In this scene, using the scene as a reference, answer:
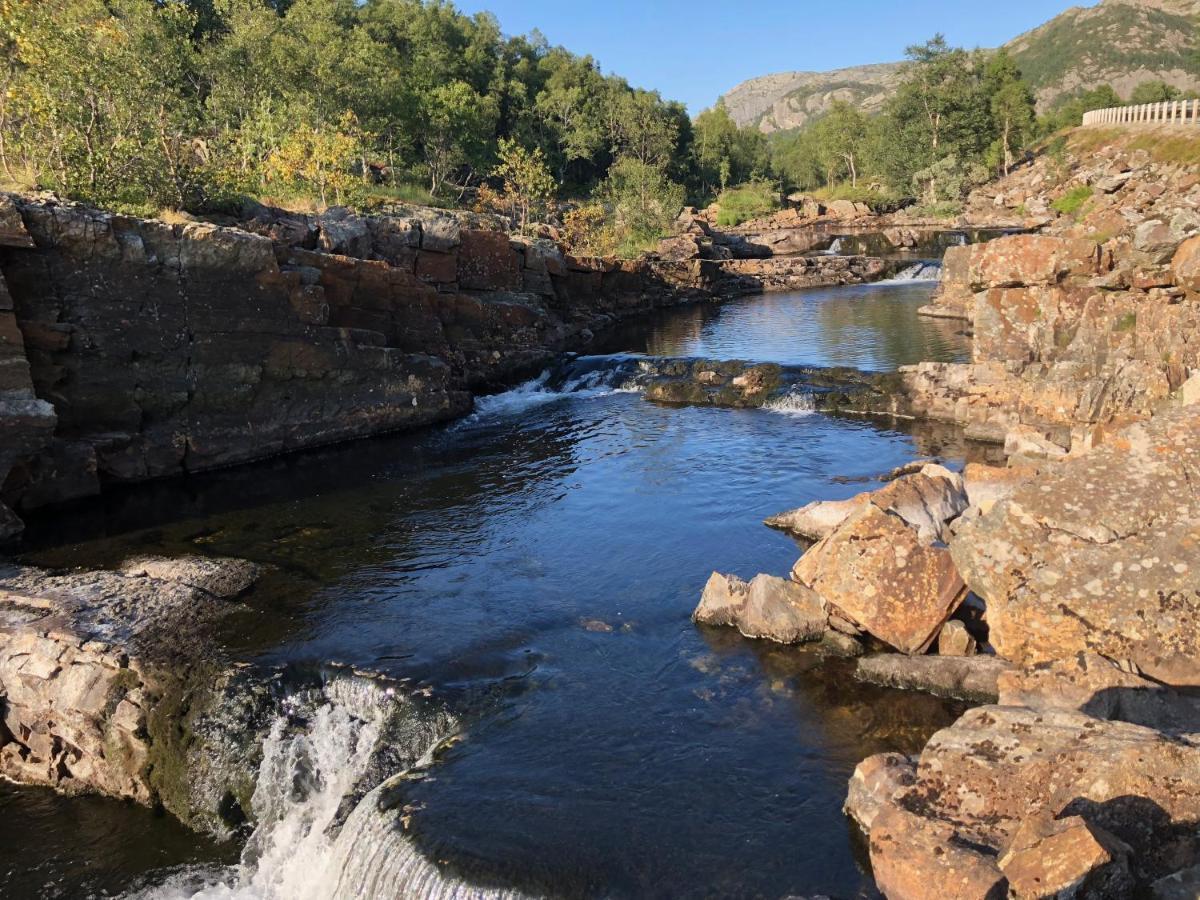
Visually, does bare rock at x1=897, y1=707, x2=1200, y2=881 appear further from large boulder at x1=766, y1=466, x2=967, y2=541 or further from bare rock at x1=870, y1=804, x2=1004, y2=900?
large boulder at x1=766, y1=466, x2=967, y2=541

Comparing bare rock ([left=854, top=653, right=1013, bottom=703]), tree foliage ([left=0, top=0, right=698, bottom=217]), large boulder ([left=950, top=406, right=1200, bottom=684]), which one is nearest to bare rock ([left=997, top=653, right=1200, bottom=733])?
large boulder ([left=950, top=406, right=1200, bottom=684])

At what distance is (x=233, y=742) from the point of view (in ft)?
37.8

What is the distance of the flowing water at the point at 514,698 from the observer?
9.04 metres

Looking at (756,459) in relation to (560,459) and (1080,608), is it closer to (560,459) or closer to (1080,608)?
(560,459)

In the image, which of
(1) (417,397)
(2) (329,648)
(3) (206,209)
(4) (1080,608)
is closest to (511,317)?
(1) (417,397)

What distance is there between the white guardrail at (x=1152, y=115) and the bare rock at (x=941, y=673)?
64.8m

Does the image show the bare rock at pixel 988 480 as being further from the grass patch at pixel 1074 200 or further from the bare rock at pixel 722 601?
the grass patch at pixel 1074 200

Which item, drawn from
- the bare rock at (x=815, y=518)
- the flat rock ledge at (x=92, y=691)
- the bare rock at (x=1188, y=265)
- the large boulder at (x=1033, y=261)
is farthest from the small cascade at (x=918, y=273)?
the flat rock ledge at (x=92, y=691)

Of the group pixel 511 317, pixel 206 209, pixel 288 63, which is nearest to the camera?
pixel 206 209

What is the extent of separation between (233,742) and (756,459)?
15.4m

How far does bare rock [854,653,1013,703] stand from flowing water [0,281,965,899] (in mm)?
314

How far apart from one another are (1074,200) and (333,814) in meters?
66.9

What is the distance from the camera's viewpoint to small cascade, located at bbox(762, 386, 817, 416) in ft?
93.1

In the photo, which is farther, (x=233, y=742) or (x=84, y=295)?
(x=84, y=295)
